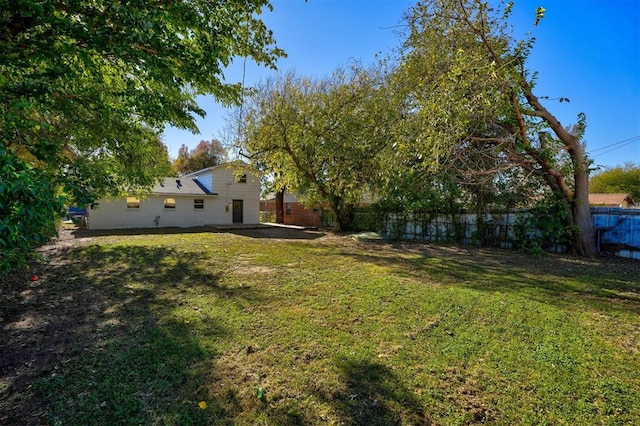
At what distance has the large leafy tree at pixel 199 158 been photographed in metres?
34.4

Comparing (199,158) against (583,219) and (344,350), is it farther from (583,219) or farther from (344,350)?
(344,350)

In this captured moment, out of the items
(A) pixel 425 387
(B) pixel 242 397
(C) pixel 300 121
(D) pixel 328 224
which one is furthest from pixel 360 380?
(D) pixel 328 224

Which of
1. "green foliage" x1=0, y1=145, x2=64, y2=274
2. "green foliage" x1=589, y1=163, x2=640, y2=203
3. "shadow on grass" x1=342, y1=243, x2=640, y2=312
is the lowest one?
"shadow on grass" x1=342, y1=243, x2=640, y2=312

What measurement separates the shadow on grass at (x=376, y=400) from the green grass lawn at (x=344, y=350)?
0.01 m

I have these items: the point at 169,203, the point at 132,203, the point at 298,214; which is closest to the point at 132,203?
the point at 132,203

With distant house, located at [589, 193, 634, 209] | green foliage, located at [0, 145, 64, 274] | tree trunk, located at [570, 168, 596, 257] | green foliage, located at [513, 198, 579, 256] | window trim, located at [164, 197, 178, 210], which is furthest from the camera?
distant house, located at [589, 193, 634, 209]

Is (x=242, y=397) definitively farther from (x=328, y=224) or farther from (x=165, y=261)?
(x=328, y=224)

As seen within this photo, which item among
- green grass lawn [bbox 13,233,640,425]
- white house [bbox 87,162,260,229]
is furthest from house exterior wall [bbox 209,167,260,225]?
green grass lawn [bbox 13,233,640,425]

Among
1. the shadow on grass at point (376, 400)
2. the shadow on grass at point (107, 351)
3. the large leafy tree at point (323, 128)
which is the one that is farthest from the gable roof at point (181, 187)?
the shadow on grass at point (376, 400)

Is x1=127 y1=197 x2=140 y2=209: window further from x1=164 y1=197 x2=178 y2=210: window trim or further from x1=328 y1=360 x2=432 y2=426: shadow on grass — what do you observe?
x1=328 y1=360 x2=432 y2=426: shadow on grass

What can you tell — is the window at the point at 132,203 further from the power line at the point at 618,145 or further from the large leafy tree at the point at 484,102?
the power line at the point at 618,145

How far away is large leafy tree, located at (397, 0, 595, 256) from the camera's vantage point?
20.9 ft

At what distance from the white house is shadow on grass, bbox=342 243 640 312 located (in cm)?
1103

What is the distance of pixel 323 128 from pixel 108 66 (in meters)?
8.78
